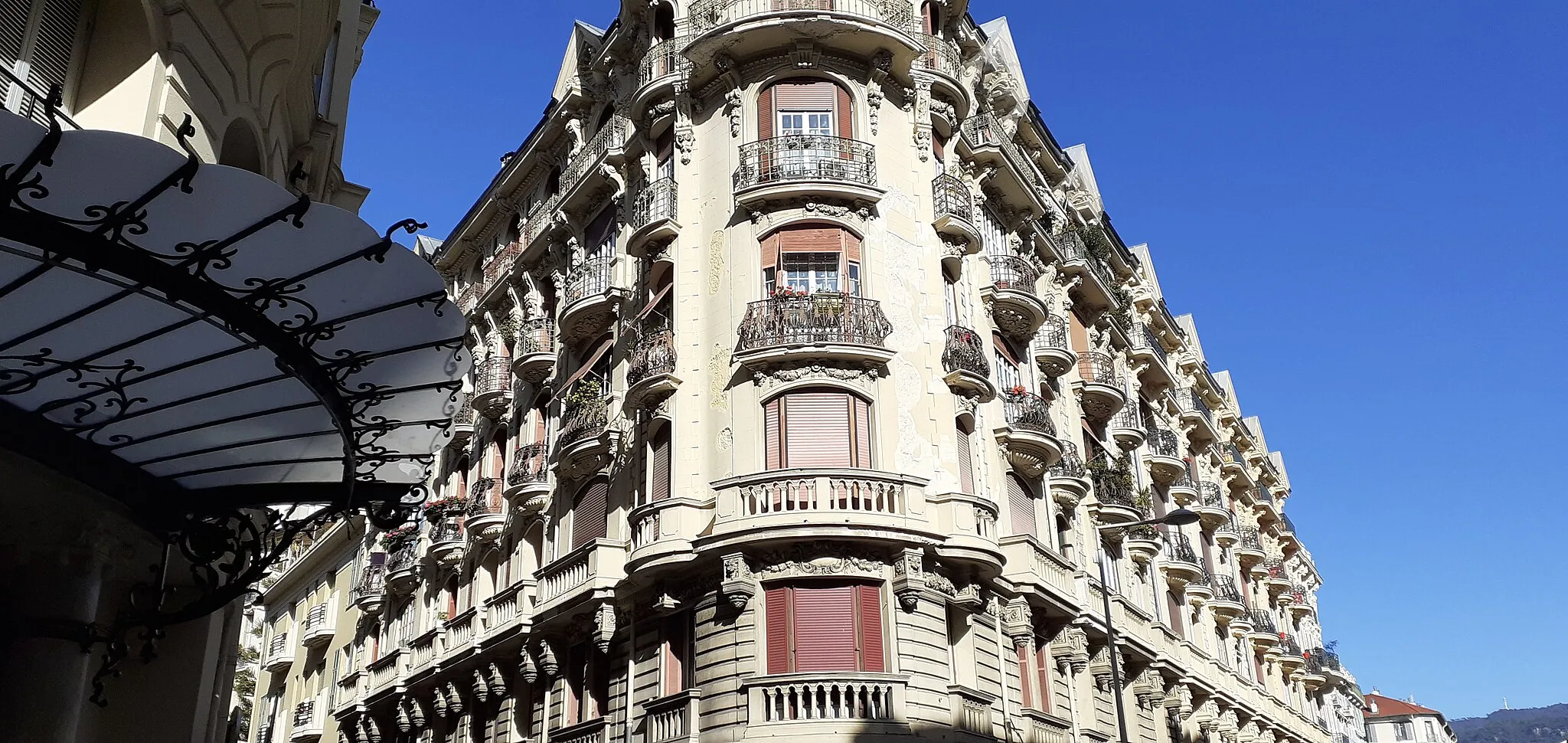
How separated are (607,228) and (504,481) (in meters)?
7.21

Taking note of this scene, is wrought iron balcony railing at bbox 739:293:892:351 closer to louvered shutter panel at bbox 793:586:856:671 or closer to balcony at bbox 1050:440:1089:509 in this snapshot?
louvered shutter panel at bbox 793:586:856:671

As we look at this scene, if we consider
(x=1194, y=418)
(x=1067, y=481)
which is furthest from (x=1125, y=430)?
(x=1194, y=418)

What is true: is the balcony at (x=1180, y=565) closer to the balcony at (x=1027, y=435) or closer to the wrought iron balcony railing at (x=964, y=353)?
the balcony at (x=1027, y=435)

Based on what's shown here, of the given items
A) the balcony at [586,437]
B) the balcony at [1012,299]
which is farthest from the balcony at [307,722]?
the balcony at [1012,299]

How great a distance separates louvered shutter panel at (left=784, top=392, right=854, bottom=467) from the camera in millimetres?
22219

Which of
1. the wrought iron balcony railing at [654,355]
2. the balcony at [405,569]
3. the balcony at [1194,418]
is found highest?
the balcony at [1194,418]

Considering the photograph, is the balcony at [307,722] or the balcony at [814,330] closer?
the balcony at [814,330]

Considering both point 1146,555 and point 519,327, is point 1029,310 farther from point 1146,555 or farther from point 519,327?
point 519,327

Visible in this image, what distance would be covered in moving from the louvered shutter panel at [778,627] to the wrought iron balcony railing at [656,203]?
28.2 ft

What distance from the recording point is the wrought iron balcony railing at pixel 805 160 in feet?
79.8

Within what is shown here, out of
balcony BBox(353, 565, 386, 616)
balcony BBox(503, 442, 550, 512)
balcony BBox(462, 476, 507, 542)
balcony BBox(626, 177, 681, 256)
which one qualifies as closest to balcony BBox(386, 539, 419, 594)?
balcony BBox(353, 565, 386, 616)

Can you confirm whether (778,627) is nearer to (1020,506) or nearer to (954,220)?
(1020,506)

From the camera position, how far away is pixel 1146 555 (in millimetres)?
31594

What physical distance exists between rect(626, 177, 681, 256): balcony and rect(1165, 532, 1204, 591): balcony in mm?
17660
